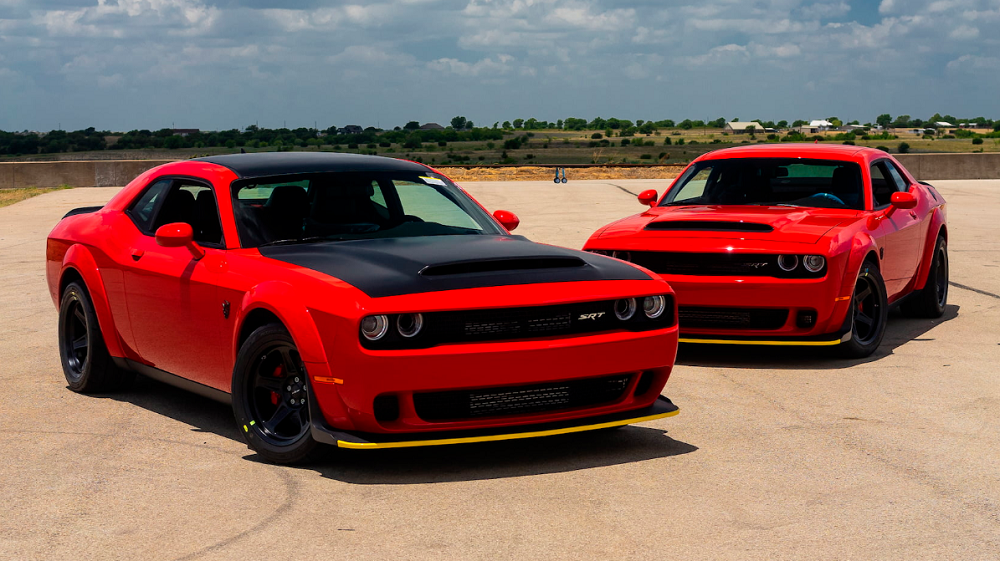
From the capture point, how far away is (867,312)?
833cm

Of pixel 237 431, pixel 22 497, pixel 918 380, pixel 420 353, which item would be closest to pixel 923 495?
pixel 420 353

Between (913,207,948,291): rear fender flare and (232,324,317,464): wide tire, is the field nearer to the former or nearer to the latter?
(913,207,948,291): rear fender flare

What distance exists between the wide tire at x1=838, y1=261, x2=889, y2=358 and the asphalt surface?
0.15 metres

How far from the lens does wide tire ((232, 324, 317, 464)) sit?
5258 mm

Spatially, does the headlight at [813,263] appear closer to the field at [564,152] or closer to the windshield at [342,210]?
the windshield at [342,210]

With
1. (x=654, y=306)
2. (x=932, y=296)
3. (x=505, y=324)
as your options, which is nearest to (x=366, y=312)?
(x=505, y=324)

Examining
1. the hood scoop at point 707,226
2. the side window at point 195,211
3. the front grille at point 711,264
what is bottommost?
the front grille at point 711,264

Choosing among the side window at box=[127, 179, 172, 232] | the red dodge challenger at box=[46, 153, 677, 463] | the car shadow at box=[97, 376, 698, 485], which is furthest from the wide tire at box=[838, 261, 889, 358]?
the side window at box=[127, 179, 172, 232]

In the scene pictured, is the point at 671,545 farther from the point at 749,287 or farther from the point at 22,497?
the point at 749,287

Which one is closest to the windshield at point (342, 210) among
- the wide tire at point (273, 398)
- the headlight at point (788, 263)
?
the wide tire at point (273, 398)

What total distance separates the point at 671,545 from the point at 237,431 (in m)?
2.70

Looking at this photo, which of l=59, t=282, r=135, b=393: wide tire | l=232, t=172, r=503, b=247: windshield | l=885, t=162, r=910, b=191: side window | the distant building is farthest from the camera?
the distant building

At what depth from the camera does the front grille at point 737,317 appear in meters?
7.90

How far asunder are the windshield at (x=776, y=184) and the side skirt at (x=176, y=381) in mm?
4520
